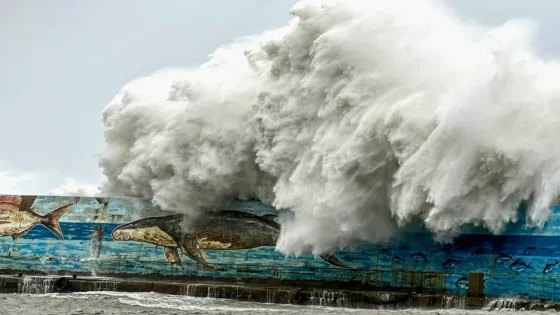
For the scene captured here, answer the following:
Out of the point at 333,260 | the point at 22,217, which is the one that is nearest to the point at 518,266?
the point at 333,260

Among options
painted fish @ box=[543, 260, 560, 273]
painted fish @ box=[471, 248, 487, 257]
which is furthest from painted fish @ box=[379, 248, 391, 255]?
painted fish @ box=[543, 260, 560, 273]

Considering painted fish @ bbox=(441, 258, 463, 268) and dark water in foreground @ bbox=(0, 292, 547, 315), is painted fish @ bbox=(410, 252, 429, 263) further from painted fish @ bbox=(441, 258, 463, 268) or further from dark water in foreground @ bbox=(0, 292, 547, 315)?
dark water in foreground @ bbox=(0, 292, 547, 315)

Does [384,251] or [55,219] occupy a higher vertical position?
[55,219]

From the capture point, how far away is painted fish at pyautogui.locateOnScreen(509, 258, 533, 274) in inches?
941

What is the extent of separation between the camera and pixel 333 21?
26922mm

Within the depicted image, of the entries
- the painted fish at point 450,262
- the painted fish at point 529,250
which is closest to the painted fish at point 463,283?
the painted fish at point 450,262

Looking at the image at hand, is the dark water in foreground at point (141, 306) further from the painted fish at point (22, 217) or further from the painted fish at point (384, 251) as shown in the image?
the painted fish at point (22, 217)

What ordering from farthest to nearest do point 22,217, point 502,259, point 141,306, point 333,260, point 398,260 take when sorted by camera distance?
1. point 22,217
2. point 333,260
3. point 398,260
4. point 502,259
5. point 141,306

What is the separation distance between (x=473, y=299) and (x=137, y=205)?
14.8 meters

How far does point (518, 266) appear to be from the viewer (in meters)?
24.0

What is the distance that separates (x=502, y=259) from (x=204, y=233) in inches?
458

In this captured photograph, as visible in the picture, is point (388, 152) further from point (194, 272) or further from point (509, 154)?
point (194, 272)

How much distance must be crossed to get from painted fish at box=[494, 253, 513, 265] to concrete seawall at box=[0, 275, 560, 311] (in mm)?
1548

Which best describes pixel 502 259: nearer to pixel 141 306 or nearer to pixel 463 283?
pixel 463 283
